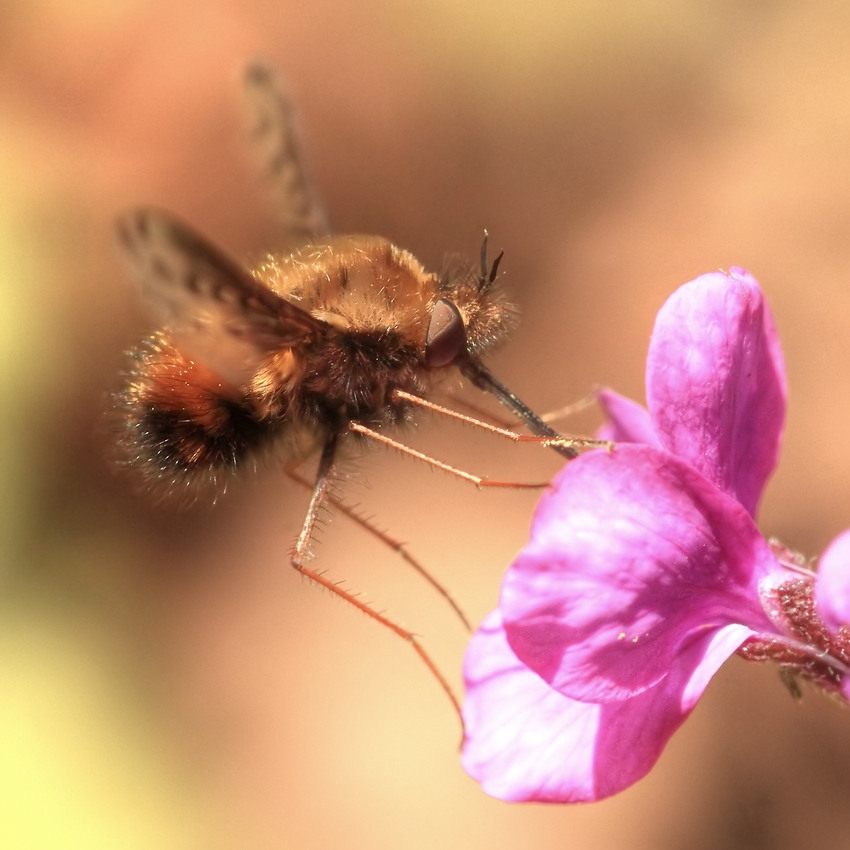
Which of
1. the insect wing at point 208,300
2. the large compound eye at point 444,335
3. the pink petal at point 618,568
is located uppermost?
the large compound eye at point 444,335

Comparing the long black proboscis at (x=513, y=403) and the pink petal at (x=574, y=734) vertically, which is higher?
the long black proboscis at (x=513, y=403)

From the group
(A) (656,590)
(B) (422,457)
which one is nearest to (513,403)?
(B) (422,457)

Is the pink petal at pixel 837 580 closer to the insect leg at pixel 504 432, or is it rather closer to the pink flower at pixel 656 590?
the pink flower at pixel 656 590

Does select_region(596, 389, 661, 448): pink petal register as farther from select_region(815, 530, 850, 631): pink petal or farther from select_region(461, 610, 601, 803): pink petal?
select_region(815, 530, 850, 631): pink petal

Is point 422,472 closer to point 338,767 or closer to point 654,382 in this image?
point 338,767

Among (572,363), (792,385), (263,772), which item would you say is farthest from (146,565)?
(792,385)

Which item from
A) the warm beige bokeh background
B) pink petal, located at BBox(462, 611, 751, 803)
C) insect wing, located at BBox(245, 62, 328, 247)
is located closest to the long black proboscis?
pink petal, located at BBox(462, 611, 751, 803)

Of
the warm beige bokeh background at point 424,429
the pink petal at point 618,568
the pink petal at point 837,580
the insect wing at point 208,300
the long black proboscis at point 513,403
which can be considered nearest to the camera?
the pink petal at point 837,580

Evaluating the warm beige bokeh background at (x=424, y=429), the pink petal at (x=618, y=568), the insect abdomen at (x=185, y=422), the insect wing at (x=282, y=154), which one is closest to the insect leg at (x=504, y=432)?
the pink petal at (x=618, y=568)
